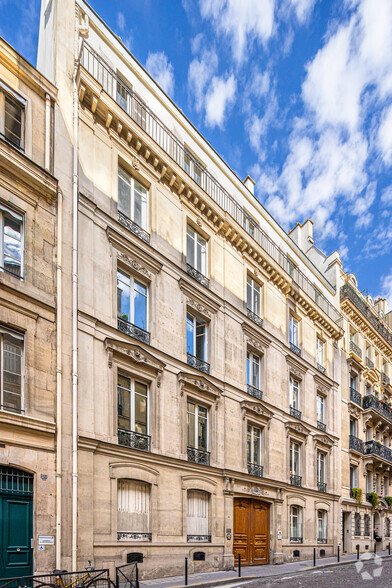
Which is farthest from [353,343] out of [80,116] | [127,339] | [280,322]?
[80,116]

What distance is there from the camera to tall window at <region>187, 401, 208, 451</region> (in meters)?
18.2

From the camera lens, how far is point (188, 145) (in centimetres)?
2153

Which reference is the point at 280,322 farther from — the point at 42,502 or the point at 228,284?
Result: the point at 42,502

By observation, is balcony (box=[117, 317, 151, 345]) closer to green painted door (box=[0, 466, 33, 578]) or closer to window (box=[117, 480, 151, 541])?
window (box=[117, 480, 151, 541])

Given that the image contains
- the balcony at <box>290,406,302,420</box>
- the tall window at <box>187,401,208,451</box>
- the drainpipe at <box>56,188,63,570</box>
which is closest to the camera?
the drainpipe at <box>56,188,63,570</box>

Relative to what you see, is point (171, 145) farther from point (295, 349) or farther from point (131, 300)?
point (295, 349)

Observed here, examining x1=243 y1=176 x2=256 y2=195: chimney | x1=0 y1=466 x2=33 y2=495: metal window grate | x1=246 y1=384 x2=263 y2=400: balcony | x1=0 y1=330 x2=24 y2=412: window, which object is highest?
x1=243 y1=176 x2=256 y2=195: chimney

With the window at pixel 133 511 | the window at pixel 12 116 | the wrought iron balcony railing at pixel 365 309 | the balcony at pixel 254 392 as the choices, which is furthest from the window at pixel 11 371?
the wrought iron balcony railing at pixel 365 309

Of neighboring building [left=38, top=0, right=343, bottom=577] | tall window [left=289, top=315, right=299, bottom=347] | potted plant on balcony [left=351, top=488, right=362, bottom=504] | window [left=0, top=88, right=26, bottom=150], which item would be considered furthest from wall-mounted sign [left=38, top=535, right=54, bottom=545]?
potted plant on balcony [left=351, top=488, right=362, bottom=504]

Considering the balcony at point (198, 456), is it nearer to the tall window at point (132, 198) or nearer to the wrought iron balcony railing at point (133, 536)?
the wrought iron balcony railing at point (133, 536)

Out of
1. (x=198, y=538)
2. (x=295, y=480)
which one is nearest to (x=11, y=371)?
(x=198, y=538)

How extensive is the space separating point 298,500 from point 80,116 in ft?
61.5

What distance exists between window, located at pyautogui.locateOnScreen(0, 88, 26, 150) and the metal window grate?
7.75m

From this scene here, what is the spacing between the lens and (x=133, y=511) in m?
15.3
